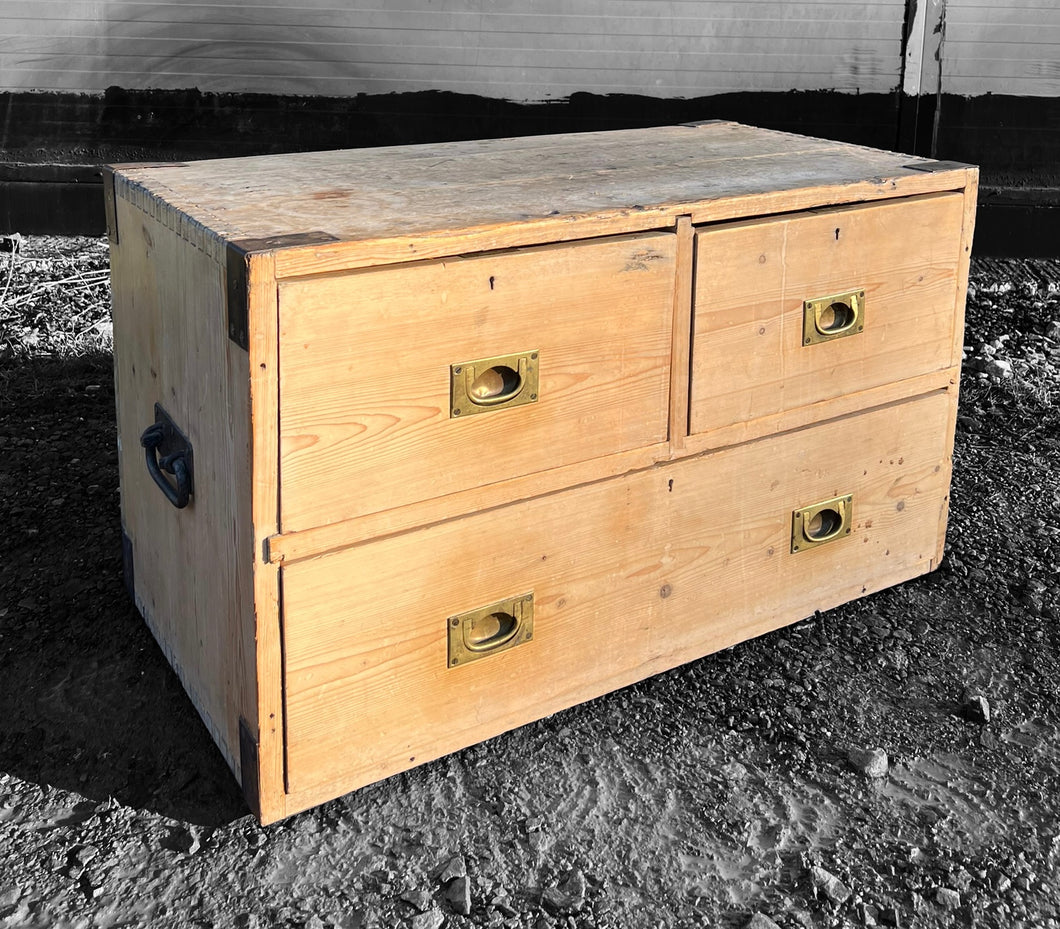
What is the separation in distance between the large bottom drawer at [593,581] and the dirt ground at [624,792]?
9 centimetres

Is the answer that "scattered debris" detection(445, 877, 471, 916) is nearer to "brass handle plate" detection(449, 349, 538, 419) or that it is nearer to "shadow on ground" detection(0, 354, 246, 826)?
"shadow on ground" detection(0, 354, 246, 826)

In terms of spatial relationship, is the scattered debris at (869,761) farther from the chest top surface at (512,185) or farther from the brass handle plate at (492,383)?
the chest top surface at (512,185)

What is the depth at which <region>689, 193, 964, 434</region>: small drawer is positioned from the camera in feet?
7.11

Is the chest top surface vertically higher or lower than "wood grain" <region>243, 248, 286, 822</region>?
higher

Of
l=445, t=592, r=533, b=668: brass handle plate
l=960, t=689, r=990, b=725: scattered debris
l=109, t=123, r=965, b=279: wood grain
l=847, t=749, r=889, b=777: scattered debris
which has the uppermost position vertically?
l=109, t=123, r=965, b=279: wood grain

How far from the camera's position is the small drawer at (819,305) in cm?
217

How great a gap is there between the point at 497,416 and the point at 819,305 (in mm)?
686

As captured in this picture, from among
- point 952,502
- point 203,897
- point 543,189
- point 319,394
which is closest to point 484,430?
point 319,394

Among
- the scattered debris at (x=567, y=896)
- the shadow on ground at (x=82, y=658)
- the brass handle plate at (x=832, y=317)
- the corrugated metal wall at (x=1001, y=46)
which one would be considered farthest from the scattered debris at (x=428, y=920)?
the corrugated metal wall at (x=1001, y=46)

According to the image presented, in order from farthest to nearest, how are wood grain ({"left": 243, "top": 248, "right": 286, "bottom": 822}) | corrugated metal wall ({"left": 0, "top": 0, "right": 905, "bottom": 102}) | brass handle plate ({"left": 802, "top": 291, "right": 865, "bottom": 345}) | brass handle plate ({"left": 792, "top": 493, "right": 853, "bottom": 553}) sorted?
corrugated metal wall ({"left": 0, "top": 0, "right": 905, "bottom": 102}) → brass handle plate ({"left": 792, "top": 493, "right": 853, "bottom": 553}) → brass handle plate ({"left": 802, "top": 291, "right": 865, "bottom": 345}) → wood grain ({"left": 243, "top": 248, "right": 286, "bottom": 822})

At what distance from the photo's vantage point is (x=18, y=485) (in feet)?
10.1

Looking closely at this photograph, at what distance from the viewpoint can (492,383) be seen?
6.48 ft

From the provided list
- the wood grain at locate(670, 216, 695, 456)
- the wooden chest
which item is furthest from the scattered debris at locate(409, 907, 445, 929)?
the wood grain at locate(670, 216, 695, 456)

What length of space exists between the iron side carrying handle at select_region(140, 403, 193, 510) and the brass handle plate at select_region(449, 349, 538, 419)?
1.48 feet
